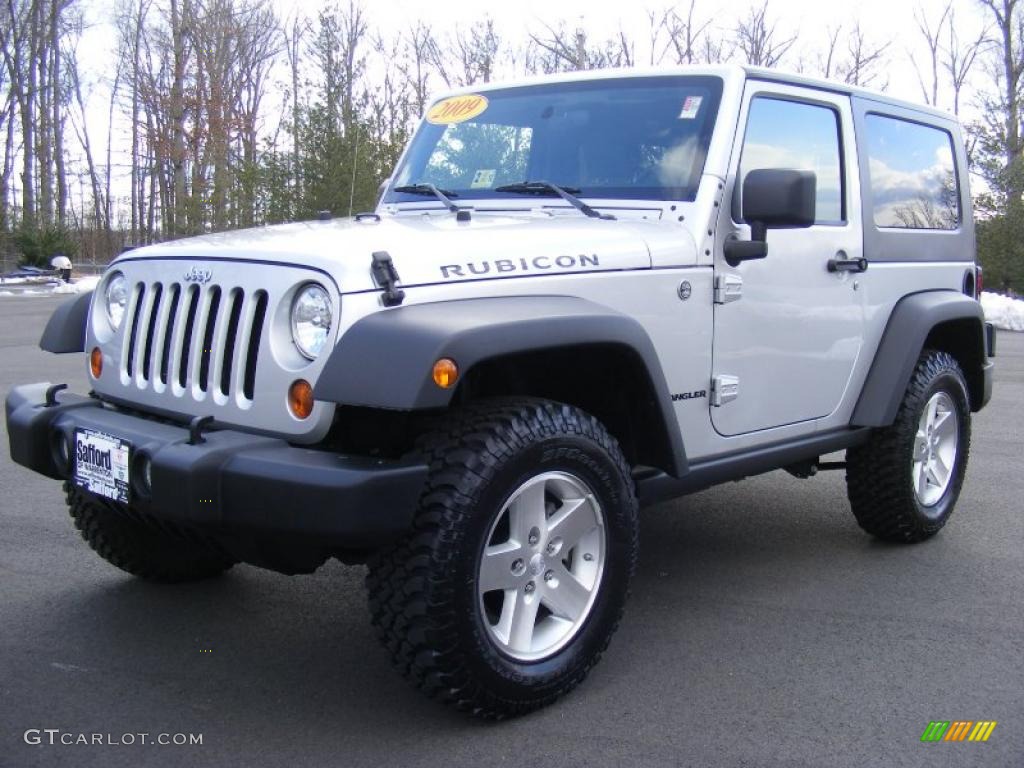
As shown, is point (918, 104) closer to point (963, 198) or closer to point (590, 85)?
point (963, 198)

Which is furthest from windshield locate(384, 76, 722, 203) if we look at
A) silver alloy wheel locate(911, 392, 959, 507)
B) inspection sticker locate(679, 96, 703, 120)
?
silver alloy wheel locate(911, 392, 959, 507)

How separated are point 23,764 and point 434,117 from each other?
3.08 metres

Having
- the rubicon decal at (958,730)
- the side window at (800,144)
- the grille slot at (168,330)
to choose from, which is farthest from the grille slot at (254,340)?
the rubicon decal at (958,730)

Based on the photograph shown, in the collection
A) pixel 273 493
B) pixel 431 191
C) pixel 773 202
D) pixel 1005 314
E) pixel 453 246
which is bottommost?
pixel 1005 314

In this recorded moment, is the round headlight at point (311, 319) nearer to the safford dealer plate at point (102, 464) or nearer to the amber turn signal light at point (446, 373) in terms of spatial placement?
the amber turn signal light at point (446, 373)

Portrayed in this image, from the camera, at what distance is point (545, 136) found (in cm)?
418

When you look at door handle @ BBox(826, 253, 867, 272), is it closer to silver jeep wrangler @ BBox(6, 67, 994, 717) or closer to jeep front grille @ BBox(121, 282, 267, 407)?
silver jeep wrangler @ BBox(6, 67, 994, 717)

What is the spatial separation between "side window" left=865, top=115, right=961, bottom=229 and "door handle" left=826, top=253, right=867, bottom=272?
0.31 m

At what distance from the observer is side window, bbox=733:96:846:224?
3.96 metres

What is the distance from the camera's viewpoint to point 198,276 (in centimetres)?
309

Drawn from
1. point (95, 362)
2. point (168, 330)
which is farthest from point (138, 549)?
point (168, 330)

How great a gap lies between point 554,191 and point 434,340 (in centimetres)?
149

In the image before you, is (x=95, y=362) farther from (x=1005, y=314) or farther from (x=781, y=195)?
(x=1005, y=314)

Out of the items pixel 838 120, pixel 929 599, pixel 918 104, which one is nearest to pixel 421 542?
pixel 929 599
